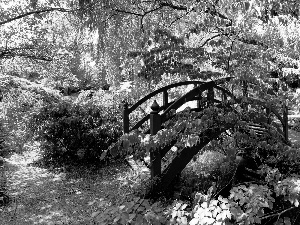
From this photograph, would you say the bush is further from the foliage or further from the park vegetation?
the foliage

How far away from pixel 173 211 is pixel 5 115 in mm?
5046

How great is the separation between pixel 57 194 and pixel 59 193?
45 millimetres

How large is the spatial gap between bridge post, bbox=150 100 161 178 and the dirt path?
0.85 metres

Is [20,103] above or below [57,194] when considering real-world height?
above

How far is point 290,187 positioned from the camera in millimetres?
2236

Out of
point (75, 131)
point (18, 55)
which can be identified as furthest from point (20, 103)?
point (75, 131)

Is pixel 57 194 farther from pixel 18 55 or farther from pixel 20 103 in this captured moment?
pixel 18 55

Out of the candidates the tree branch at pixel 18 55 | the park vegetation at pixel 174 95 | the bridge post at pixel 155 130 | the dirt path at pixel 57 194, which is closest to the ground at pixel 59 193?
the dirt path at pixel 57 194

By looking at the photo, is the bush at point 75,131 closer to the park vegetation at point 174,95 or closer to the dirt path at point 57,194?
the park vegetation at point 174,95

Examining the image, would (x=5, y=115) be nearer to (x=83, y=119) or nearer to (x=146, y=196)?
(x=83, y=119)

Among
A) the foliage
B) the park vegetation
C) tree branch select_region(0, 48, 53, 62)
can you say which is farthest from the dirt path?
tree branch select_region(0, 48, 53, 62)

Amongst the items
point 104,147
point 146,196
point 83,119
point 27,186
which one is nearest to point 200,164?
point 146,196

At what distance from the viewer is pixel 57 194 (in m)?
5.07

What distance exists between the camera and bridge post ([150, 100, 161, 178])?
389 cm
